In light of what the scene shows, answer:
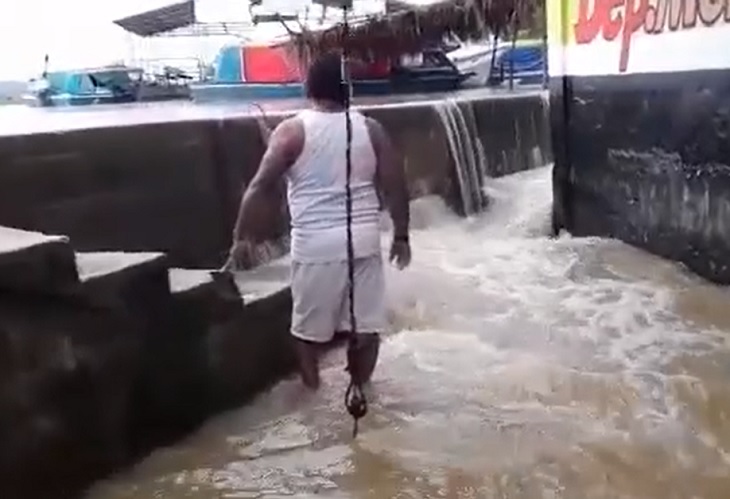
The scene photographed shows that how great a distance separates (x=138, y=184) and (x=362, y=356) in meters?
3.00

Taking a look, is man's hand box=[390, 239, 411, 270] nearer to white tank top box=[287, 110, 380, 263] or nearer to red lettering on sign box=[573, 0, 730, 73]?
white tank top box=[287, 110, 380, 263]

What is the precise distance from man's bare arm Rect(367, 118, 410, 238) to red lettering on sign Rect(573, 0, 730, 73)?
3.57 meters

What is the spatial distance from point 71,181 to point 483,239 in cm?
526

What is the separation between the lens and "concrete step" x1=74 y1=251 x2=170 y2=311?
4.63 meters

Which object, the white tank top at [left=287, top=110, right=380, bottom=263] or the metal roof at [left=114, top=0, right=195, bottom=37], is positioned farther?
the metal roof at [left=114, top=0, right=195, bottom=37]

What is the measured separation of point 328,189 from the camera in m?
5.37

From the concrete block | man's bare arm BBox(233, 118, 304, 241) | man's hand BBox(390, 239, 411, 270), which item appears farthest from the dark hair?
the concrete block

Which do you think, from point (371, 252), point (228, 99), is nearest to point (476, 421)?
point (371, 252)

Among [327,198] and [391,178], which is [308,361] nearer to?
[327,198]

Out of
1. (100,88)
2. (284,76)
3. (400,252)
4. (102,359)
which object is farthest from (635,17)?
(100,88)

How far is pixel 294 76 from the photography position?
19984 millimetres

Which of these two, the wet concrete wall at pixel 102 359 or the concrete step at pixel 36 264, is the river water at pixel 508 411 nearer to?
the wet concrete wall at pixel 102 359

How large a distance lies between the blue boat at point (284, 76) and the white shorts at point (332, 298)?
13808 millimetres

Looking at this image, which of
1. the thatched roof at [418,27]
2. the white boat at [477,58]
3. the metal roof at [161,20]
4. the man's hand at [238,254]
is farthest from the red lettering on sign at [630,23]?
the metal roof at [161,20]
